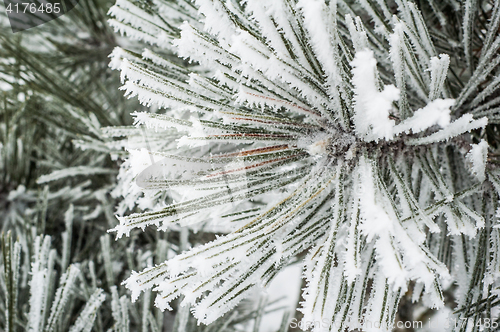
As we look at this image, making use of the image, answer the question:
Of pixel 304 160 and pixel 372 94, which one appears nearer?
pixel 372 94

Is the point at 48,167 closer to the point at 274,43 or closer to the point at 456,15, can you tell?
the point at 274,43

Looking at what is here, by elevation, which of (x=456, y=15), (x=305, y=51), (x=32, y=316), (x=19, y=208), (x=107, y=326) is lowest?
(x=107, y=326)

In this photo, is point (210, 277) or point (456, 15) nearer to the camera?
point (210, 277)

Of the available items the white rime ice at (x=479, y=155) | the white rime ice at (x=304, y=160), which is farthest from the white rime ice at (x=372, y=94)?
the white rime ice at (x=479, y=155)

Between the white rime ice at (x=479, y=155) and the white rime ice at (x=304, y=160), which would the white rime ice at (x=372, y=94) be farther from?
the white rime ice at (x=479, y=155)

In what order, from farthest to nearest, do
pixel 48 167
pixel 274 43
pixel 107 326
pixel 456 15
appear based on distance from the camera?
1. pixel 48 167
2. pixel 107 326
3. pixel 456 15
4. pixel 274 43

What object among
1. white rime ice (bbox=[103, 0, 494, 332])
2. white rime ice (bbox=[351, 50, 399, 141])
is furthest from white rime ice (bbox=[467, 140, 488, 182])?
white rime ice (bbox=[351, 50, 399, 141])

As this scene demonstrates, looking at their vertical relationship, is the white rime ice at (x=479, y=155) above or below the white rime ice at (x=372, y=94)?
below

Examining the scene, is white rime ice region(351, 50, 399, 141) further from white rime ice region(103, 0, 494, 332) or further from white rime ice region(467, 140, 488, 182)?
white rime ice region(467, 140, 488, 182)

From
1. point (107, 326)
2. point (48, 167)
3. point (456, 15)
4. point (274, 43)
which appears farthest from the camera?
point (48, 167)

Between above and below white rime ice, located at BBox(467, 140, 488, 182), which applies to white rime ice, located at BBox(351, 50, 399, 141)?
above

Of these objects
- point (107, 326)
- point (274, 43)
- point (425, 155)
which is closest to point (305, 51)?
point (274, 43)
